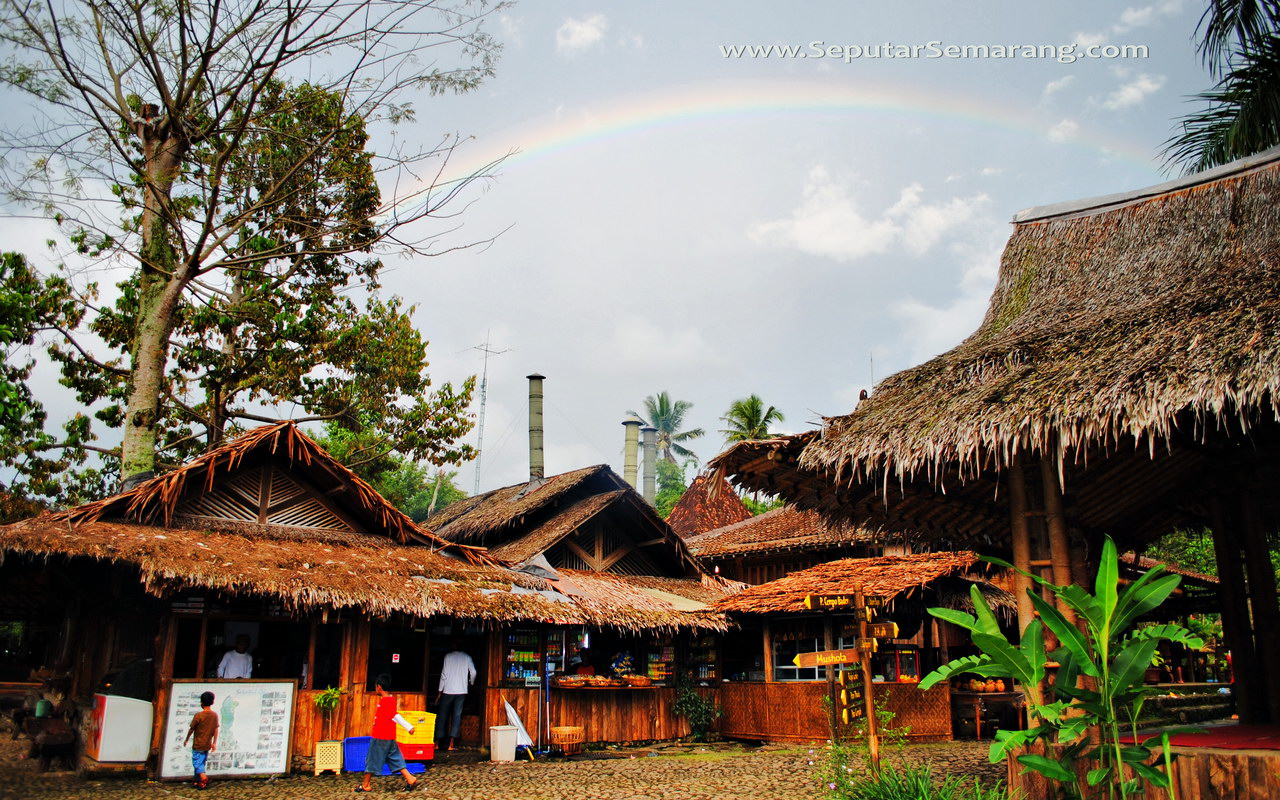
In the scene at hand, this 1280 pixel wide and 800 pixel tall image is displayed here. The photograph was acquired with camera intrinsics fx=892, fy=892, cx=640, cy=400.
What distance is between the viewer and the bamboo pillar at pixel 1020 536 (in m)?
7.39

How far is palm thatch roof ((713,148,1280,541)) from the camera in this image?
20.7 ft

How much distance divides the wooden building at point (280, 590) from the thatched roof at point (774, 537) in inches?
194

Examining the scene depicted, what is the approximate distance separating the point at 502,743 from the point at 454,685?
1.12 metres

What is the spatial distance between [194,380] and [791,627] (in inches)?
500

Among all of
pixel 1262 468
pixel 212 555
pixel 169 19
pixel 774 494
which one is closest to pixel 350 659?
pixel 212 555

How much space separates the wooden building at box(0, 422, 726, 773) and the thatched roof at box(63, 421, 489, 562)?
1.0 inches

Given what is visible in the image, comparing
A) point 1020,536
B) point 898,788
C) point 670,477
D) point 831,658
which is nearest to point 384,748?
point 831,658

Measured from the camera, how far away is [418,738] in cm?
1169

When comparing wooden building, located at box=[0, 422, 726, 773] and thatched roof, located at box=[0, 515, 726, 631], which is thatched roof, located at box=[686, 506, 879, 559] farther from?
wooden building, located at box=[0, 422, 726, 773]

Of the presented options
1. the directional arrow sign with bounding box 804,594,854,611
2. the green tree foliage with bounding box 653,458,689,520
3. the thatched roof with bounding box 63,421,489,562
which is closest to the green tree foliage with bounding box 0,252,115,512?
the thatched roof with bounding box 63,421,489,562

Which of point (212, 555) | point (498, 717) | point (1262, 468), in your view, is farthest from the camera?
point (498, 717)

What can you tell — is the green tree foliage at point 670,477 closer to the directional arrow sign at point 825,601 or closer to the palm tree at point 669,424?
the palm tree at point 669,424

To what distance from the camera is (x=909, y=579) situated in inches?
574

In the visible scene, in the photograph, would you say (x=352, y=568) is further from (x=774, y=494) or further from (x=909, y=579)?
(x=909, y=579)
